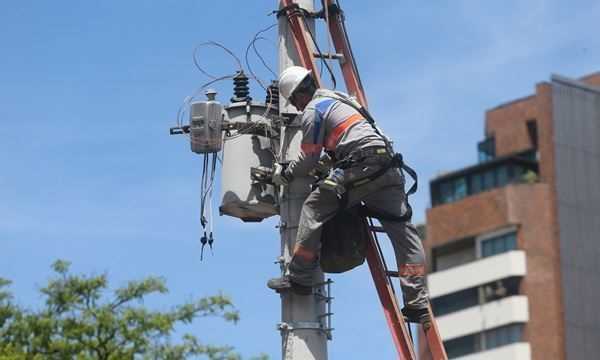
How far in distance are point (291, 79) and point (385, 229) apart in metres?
1.32

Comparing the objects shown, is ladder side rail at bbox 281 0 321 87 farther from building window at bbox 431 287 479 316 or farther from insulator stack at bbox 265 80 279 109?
building window at bbox 431 287 479 316

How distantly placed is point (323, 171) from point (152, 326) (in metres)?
14.1

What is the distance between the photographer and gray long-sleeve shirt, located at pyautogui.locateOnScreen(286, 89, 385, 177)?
11359 mm

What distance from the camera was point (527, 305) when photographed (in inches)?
2623

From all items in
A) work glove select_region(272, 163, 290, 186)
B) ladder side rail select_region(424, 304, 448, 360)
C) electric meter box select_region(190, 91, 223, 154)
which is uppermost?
electric meter box select_region(190, 91, 223, 154)

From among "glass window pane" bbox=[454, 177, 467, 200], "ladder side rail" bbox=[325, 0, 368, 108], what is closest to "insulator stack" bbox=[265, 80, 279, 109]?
"ladder side rail" bbox=[325, 0, 368, 108]

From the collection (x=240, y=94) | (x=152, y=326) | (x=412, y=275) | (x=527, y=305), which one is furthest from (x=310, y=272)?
(x=527, y=305)

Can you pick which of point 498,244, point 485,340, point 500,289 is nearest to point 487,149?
point 498,244

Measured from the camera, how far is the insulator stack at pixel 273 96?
12.4 m

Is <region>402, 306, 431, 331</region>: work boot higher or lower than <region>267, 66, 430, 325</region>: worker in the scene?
lower

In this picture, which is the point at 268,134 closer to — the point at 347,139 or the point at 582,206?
the point at 347,139

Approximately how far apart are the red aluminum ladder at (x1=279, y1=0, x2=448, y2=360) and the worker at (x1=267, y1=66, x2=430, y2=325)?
15 centimetres

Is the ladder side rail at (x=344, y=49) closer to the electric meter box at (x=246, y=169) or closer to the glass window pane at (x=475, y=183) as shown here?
the electric meter box at (x=246, y=169)

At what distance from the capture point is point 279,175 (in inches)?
465
